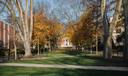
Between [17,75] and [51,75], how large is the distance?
64.0 inches

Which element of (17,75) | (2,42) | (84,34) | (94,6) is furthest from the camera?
(2,42)

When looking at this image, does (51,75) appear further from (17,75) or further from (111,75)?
(111,75)

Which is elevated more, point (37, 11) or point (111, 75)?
point (37, 11)

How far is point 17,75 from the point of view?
14.8 m

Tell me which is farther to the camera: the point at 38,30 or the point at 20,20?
the point at 38,30

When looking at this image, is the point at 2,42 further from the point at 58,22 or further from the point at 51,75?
the point at 51,75

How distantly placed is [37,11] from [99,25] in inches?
617

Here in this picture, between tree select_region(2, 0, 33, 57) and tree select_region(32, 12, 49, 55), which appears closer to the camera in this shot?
tree select_region(2, 0, 33, 57)

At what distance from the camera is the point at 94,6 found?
150 feet

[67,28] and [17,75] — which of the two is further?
[67,28]

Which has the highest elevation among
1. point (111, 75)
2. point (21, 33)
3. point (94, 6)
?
point (94, 6)

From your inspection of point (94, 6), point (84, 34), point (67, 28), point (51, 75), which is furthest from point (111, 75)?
point (67, 28)

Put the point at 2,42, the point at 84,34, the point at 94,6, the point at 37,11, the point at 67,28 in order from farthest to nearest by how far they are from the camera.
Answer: the point at 67,28 < the point at 2,42 < the point at 37,11 < the point at 84,34 < the point at 94,6

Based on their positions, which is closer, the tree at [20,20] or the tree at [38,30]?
the tree at [20,20]
